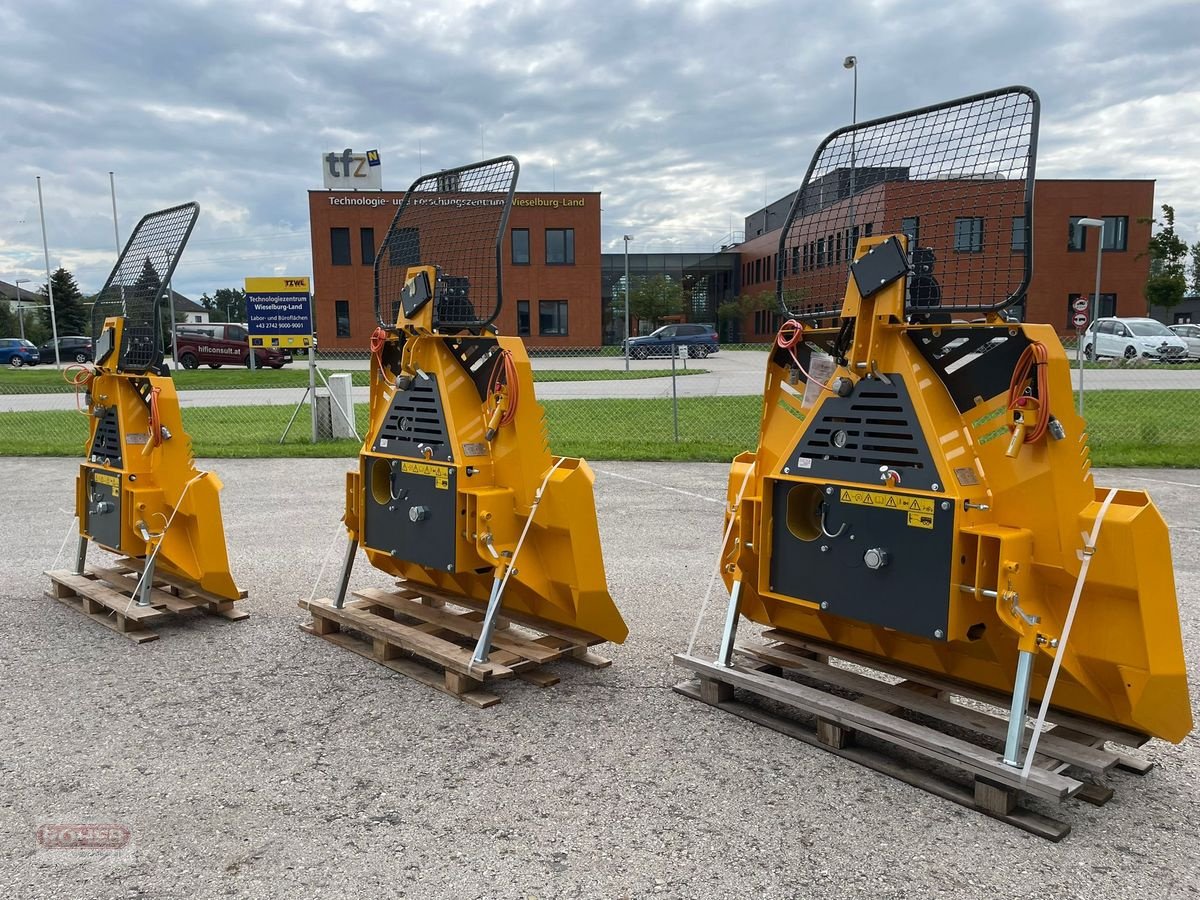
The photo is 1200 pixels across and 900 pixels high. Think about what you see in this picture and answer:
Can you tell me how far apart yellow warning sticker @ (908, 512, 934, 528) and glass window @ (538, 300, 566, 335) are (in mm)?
40166

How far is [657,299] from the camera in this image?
51.2m

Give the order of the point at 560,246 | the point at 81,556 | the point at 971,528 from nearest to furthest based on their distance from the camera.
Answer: the point at 971,528 < the point at 81,556 < the point at 560,246

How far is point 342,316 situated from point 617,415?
2826cm

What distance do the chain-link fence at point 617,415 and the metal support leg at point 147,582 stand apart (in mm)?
2940

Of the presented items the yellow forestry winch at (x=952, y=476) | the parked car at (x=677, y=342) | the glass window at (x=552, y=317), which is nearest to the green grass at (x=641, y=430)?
the yellow forestry winch at (x=952, y=476)

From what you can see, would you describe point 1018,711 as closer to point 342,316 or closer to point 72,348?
point 342,316

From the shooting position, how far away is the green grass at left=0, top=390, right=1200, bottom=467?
457 inches

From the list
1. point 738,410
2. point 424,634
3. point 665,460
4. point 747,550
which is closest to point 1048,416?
point 747,550

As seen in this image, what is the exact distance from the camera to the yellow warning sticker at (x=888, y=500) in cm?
328

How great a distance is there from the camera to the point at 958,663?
12.1 feet

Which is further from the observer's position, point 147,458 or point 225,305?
point 225,305

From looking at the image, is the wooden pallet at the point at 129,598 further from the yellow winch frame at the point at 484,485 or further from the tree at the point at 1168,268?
the tree at the point at 1168,268

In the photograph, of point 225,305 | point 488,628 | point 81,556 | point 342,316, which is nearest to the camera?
point 488,628

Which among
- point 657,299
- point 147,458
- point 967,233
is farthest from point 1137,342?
point 147,458
